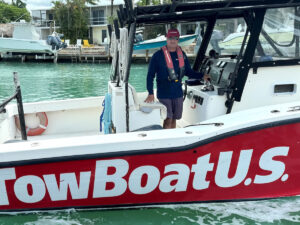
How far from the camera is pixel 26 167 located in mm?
2869

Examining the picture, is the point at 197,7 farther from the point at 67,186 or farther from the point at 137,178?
the point at 67,186

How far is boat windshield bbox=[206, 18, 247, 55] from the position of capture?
3.80 meters

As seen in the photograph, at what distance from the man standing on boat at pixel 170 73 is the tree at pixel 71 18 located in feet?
140

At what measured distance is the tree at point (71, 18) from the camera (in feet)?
143

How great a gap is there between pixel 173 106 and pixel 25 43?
33.0 meters

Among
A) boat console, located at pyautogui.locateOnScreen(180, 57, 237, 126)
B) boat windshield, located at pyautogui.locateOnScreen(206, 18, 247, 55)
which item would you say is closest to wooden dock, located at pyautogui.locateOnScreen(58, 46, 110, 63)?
boat windshield, located at pyautogui.locateOnScreen(206, 18, 247, 55)

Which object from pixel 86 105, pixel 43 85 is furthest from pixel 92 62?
pixel 86 105

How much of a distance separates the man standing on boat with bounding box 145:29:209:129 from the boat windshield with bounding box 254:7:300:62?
0.75 m

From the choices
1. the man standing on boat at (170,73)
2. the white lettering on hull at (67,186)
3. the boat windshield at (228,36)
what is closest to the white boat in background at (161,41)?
the boat windshield at (228,36)

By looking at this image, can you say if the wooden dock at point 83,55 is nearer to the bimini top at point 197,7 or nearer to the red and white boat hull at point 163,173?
the bimini top at point 197,7

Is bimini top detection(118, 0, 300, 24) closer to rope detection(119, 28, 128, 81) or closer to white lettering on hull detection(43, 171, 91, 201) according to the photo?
rope detection(119, 28, 128, 81)

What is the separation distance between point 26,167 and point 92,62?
31.6m

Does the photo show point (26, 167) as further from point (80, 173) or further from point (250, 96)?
point (250, 96)

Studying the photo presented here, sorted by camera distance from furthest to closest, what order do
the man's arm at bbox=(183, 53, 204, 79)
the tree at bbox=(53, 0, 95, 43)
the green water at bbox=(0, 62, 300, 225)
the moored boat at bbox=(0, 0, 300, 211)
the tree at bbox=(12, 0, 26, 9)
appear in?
the tree at bbox=(12, 0, 26, 9)
the tree at bbox=(53, 0, 95, 43)
the man's arm at bbox=(183, 53, 204, 79)
the green water at bbox=(0, 62, 300, 225)
the moored boat at bbox=(0, 0, 300, 211)
